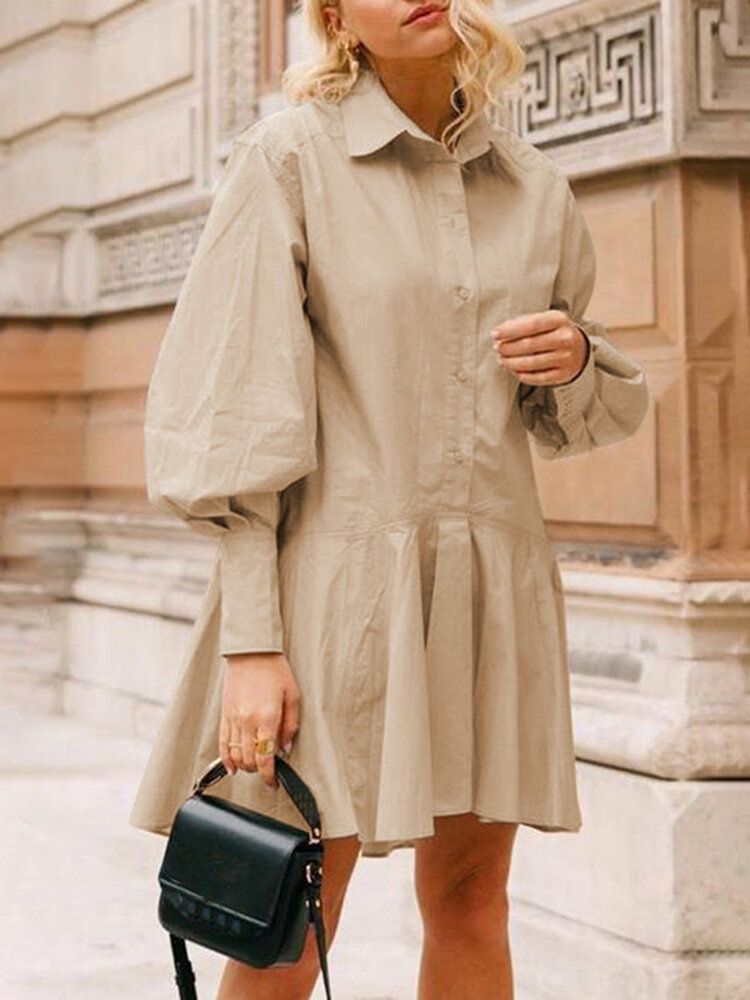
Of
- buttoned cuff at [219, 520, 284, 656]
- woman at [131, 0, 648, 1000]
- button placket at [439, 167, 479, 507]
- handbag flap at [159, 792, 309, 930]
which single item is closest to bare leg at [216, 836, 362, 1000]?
woman at [131, 0, 648, 1000]

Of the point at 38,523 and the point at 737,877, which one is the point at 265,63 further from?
the point at 737,877

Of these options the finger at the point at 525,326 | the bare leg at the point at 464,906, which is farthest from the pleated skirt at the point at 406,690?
the finger at the point at 525,326

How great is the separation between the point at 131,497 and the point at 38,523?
59cm

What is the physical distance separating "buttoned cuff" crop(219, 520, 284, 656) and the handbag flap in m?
0.20

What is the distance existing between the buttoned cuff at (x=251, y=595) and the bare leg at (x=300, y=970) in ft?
0.89

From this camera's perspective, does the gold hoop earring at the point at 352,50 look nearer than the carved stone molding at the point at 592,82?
Yes

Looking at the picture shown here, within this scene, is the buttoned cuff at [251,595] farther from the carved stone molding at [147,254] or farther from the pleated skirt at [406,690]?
the carved stone molding at [147,254]

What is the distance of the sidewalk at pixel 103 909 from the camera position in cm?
400

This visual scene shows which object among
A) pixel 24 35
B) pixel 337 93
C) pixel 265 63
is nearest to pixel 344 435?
pixel 337 93

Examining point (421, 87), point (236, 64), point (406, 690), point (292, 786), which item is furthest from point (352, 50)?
point (236, 64)

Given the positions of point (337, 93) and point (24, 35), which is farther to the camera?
point (24, 35)

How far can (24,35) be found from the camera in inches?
335

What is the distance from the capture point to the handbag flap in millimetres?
2117

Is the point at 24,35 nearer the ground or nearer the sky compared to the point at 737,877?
nearer the sky
